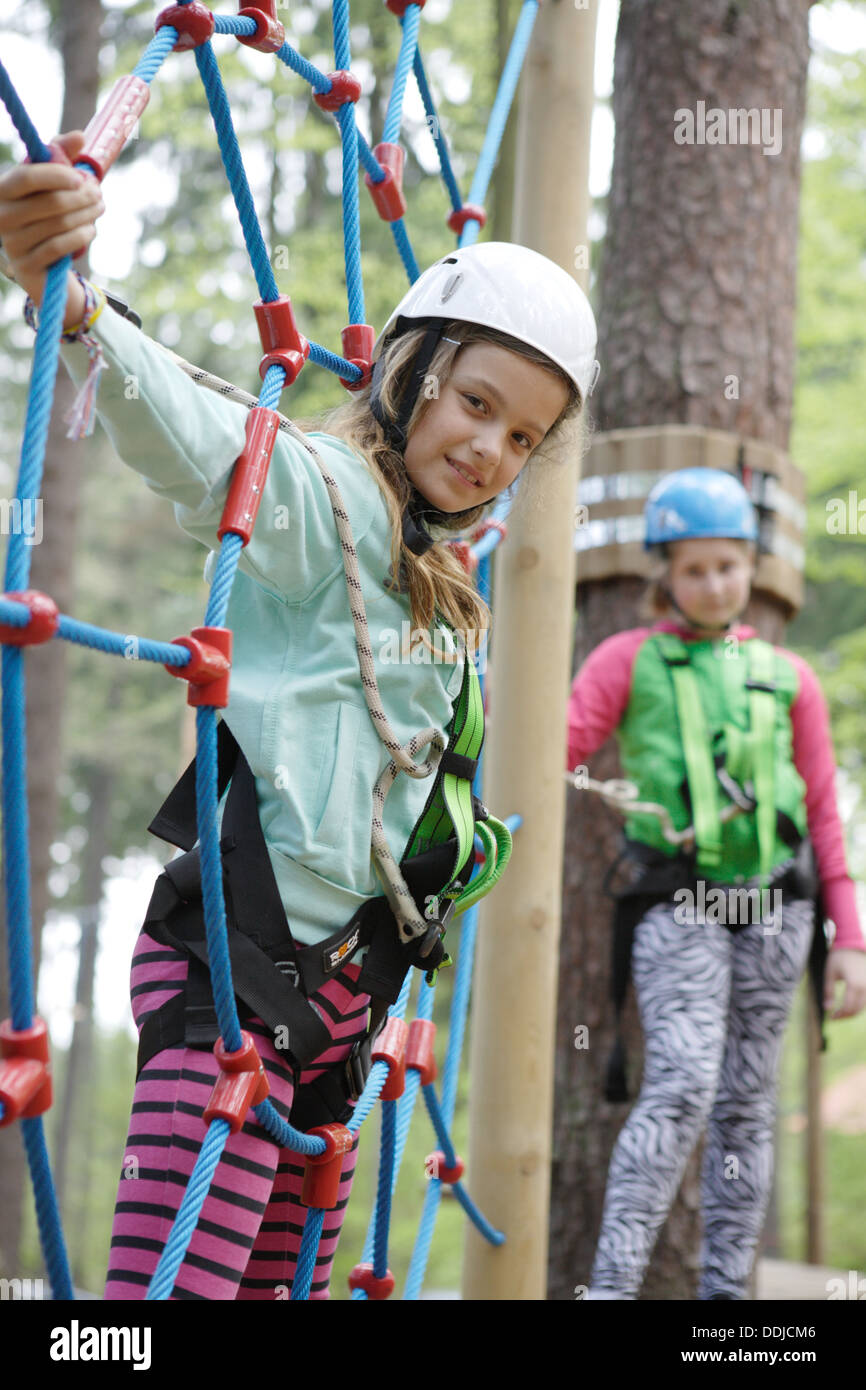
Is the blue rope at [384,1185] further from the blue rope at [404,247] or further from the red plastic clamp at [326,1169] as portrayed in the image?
the blue rope at [404,247]

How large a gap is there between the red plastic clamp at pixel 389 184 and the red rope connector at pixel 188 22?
0.81 m

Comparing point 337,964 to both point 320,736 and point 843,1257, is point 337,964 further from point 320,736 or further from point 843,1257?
point 843,1257

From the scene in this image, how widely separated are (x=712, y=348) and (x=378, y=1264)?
238 centimetres

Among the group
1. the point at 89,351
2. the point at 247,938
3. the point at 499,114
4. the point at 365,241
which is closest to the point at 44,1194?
the point at 247,938

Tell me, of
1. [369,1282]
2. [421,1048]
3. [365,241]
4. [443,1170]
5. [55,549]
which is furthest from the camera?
[365,241]

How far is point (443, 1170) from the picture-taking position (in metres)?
2.35

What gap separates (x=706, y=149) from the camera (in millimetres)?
3496

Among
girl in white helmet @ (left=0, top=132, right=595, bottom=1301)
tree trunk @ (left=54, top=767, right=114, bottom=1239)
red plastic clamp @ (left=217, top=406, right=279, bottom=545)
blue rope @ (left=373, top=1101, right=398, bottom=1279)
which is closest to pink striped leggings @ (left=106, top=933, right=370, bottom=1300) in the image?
girl in white helmet @ (left=0, top=132, right=595, bottom=1301)

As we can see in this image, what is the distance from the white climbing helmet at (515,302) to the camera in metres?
1.61

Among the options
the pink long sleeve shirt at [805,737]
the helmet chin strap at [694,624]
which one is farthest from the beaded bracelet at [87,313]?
the helmet chin strap at [694,624]

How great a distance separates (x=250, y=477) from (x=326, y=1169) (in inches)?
30.8

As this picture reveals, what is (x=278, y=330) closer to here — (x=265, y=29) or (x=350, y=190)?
(x=265, y=29)

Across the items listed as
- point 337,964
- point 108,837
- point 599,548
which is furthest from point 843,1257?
point 337,964

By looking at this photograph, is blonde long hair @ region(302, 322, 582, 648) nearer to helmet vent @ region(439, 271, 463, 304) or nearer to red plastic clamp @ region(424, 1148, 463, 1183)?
helmet vent @ region(439, 271, 463, 304)
